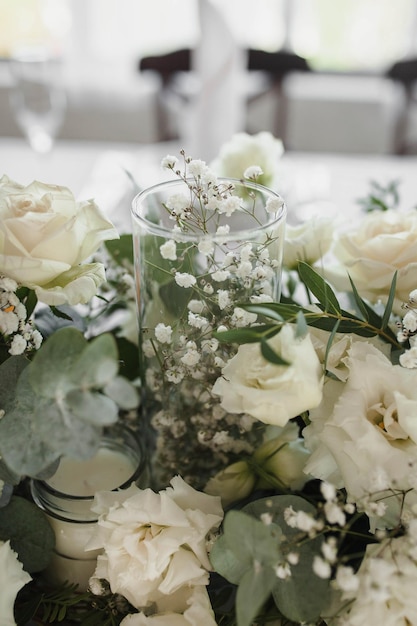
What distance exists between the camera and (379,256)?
56 centimetres

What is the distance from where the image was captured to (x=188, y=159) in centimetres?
49

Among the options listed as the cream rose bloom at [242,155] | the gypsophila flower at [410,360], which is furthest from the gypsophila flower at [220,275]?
the cream rose bloom at [242,155]

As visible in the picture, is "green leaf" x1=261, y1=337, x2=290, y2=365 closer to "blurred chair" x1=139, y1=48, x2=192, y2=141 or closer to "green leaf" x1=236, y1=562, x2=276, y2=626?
"green leaf" x1=236, y1=562, x2=276, y2=626

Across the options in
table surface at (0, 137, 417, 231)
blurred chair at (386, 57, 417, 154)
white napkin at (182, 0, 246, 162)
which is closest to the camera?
white napkin at (182, 0, 246, 162)

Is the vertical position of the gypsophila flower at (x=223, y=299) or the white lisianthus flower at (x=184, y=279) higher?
the white lisianthus flower at (x=184, y=279)

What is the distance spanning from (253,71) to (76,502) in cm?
305

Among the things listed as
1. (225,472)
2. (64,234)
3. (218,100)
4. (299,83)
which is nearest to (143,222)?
(64,234)

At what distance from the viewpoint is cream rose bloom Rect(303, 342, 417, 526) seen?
41 cm

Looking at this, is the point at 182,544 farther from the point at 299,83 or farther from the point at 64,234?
the point at 299,83

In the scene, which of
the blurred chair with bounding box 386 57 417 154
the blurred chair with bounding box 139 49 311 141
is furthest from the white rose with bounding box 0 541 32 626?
the blurred chair with bounding box 386 57 417 154

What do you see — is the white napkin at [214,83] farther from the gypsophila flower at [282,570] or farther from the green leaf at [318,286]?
the gypsophila flower at [282,570]

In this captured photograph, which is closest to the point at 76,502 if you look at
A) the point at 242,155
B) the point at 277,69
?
the point at 242,155

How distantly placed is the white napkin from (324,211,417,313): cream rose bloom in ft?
2.41

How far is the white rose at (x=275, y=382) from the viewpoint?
0.41 meters
